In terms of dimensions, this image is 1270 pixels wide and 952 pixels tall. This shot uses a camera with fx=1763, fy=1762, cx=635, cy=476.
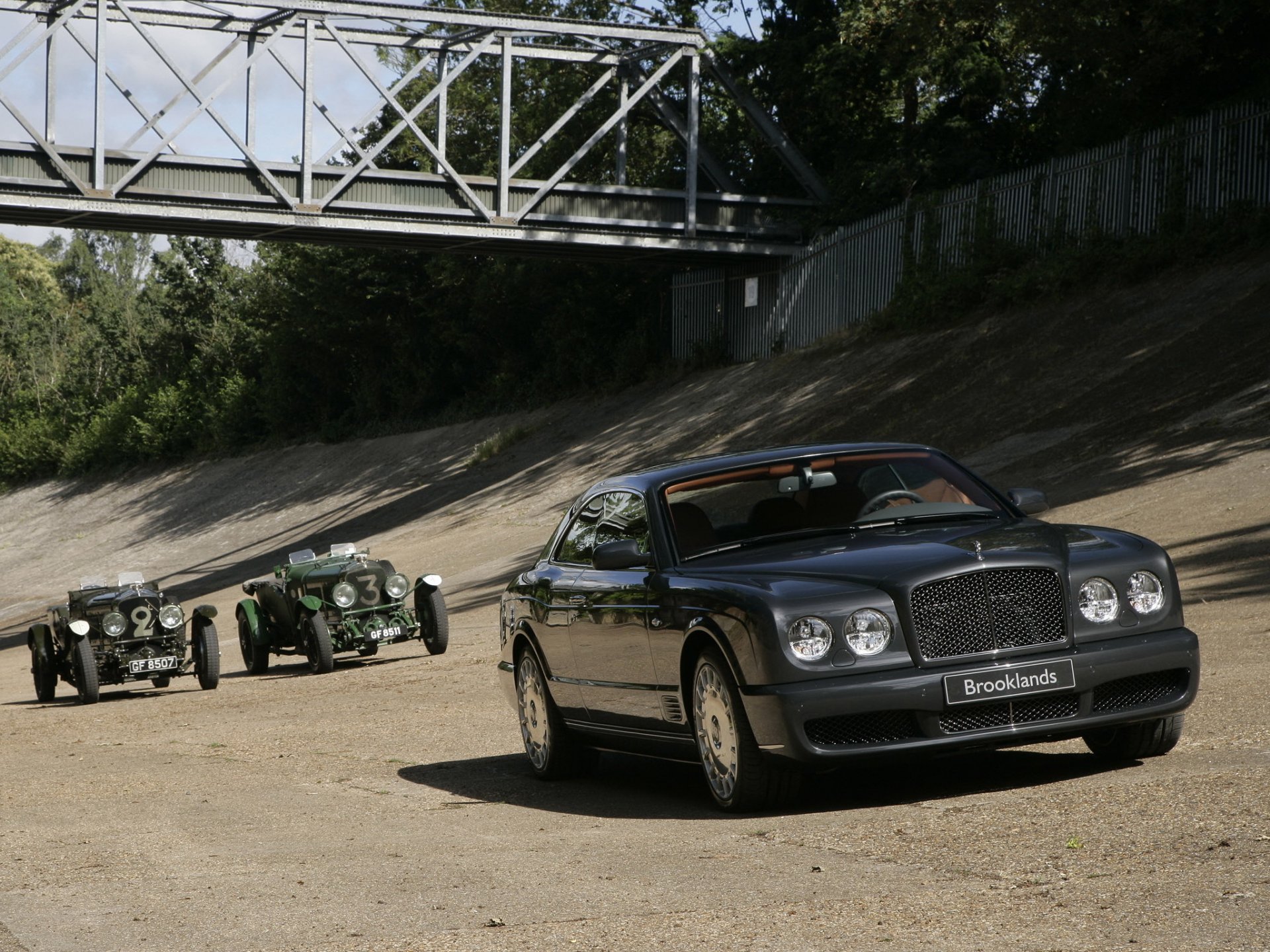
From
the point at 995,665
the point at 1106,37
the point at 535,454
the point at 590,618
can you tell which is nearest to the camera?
the point at 995,665

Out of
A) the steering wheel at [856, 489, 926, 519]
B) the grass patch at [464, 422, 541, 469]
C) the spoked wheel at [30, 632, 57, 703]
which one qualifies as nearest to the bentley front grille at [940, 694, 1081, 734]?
the steering wheel at [856, 489, 926, 519]

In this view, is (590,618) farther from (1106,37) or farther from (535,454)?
(535,454)

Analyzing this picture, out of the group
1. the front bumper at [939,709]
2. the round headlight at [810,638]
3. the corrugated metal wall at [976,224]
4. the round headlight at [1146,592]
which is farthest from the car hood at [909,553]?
the corrugated metal wall at [976,224]

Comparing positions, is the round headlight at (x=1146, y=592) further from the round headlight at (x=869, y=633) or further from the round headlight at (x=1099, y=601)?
the round headlight at (x=869, y=633)

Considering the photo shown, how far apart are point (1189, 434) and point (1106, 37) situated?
437 inches

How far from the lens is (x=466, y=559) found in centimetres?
3269

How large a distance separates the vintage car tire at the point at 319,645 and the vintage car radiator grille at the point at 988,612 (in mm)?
12498

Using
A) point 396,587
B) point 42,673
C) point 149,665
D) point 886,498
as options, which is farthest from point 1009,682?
point 42,673

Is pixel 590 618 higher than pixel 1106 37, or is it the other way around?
pixel 1106 37

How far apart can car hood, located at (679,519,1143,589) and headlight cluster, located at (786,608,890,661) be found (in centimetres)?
15

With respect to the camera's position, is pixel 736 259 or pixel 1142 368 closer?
pixel 1142 368

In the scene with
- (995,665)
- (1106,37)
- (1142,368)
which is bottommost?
(995,665)

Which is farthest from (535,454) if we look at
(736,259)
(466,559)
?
(466,559)

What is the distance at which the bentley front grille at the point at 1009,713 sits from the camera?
23.7 ft
